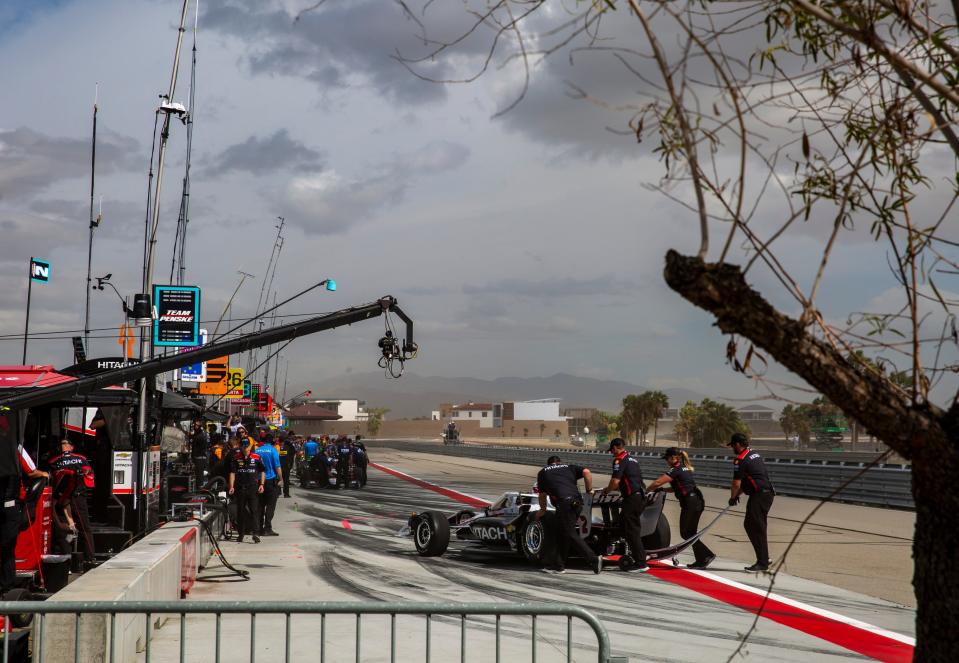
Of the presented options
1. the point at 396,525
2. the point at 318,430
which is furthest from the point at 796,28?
the point at 318,430

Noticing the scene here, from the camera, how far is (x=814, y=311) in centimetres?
365

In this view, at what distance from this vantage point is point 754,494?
1234cm

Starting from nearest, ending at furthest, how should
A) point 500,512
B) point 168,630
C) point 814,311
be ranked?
point 814,311 < point 168,630 < point 500,512

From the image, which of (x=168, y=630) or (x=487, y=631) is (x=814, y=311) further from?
(x=168, y=630)

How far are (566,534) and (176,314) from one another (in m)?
10.5

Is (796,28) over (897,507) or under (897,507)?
over

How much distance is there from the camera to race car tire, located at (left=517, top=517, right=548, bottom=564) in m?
13.1

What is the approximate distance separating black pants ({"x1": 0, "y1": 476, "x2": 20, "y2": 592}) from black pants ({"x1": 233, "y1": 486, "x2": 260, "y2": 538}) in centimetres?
673

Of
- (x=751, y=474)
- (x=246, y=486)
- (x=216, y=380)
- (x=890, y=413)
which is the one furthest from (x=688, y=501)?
(x=216, y=380)

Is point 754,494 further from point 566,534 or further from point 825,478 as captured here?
point 825,478

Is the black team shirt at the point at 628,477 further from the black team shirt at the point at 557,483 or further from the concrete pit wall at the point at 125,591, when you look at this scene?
the concrete pit wall at the point at 125,591

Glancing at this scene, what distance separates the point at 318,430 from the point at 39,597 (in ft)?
581

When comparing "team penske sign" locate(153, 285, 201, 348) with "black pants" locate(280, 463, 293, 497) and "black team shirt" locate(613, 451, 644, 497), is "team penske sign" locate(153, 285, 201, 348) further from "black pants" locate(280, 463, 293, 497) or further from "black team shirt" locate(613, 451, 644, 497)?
"black team shirt" locate(613, 451, 644, 497)

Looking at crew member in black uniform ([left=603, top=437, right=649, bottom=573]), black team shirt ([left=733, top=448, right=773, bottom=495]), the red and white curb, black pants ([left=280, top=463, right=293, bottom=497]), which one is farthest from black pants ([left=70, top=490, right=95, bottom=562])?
black pants ([left=280, top=463, right=293, bottom=497])
